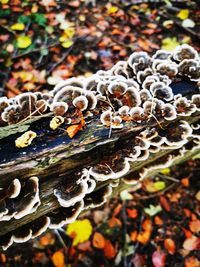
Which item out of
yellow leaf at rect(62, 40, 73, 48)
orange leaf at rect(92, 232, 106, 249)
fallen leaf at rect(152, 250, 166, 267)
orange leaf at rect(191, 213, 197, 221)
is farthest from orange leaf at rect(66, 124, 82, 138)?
yellow leaf at rect(62, 40, 73, 48)

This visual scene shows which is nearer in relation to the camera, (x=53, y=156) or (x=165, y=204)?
(x=53, y=156)

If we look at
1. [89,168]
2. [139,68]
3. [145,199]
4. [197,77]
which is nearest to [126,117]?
[89,168]

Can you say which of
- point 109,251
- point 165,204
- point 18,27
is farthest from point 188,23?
point 109,251

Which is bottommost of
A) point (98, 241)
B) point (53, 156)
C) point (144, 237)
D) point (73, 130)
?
point (144, 237)

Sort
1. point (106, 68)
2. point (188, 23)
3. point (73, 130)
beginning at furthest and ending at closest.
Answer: point (188, 23) < point (106, 68) < point (73, 130)

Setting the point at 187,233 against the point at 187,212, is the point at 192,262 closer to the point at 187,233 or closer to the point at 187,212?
the point at 187,233

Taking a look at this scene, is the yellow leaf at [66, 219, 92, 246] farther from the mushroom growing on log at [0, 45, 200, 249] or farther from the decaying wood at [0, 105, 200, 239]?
the decaying wood at [0, 105, 200, 239]

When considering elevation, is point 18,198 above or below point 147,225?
above

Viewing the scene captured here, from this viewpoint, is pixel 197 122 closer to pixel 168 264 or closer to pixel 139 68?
pixel 139 68
